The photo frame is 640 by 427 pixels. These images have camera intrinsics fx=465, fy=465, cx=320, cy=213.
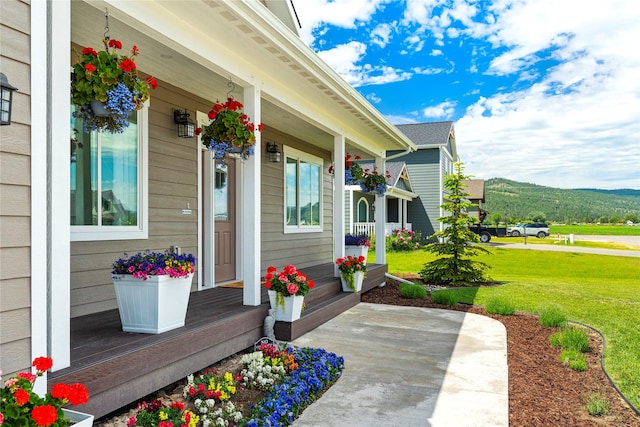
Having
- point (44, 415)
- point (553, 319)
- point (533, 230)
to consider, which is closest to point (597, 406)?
point (553, 319)

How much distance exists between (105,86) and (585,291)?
9.22m

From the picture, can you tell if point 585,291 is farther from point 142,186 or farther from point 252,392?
point 142,186

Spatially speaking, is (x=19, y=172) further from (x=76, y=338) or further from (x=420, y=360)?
(x=420, y=360)

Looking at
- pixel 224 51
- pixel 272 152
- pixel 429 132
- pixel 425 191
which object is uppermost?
pixel 429 132

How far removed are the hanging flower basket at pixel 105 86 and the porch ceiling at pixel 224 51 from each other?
463 mm

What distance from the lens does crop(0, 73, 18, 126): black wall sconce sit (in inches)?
76.4

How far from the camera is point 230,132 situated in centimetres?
404

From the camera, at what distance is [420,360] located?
423cm

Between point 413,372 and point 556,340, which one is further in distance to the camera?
point 556,340

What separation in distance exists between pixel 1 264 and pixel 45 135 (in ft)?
2.12

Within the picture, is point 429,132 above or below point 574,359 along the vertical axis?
above

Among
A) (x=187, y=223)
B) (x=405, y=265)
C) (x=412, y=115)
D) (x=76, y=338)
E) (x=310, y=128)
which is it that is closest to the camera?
(x=76, y=338)

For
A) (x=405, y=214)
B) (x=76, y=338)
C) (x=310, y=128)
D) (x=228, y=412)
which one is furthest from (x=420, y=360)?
(x=405, y=214)

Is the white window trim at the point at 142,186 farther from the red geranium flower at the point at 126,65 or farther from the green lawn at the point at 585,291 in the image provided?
the green lawn at the point at 585,291
